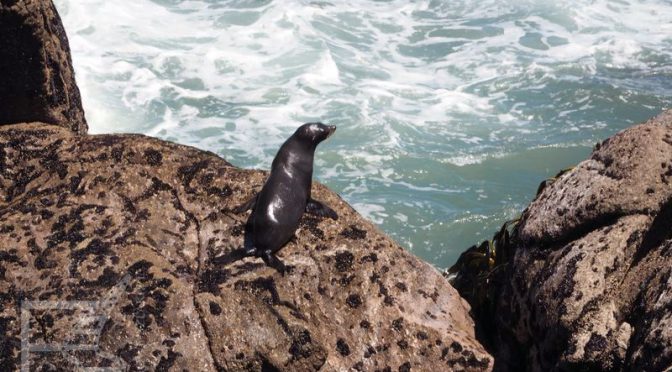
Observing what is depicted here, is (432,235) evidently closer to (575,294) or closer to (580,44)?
(575,294)

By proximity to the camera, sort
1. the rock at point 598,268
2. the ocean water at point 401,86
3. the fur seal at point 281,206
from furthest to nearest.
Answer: the ocean water at point 401,86
the fur seal at point 281,206
the rock at point 598,268

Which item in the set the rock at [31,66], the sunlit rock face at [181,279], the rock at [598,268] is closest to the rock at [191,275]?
the sunlit rock face at [181,279]

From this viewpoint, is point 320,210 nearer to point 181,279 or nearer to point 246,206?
point 246,206

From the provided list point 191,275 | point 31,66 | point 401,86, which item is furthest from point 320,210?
point 401,86

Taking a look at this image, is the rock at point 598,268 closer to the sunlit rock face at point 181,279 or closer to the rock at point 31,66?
the sunlit rock face at point 181,279

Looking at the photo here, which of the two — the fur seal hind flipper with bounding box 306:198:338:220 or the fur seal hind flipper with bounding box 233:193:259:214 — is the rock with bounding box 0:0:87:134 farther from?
the fur seal hind flipper with bounding box 306:198:338:220

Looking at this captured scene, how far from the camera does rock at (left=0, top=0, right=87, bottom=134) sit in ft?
19.9

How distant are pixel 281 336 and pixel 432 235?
777cm

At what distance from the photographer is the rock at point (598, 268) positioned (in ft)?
12.7

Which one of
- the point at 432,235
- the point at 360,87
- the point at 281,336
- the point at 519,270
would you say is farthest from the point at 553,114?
the point at 281,336

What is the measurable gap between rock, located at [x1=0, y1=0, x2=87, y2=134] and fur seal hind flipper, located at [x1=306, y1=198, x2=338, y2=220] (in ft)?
8.57

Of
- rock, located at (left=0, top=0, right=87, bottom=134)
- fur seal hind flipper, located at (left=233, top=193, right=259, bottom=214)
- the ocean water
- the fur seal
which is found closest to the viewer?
the fur seal

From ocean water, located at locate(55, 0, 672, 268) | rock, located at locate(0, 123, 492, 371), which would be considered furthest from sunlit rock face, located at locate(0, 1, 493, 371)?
ocean water, located at locate(55, 0, 672, 268)

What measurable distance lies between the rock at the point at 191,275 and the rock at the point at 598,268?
49 centimetres
